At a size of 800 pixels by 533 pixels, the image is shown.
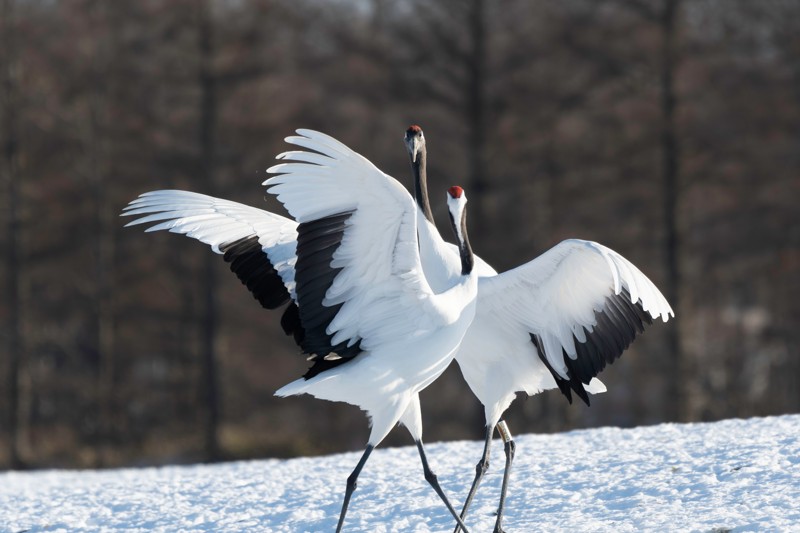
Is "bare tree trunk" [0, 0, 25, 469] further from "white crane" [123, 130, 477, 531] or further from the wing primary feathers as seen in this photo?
the wing primary feathers

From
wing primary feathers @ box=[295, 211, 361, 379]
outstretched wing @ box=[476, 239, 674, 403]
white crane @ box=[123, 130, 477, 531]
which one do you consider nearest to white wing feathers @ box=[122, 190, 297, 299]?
white crane @ box=[123, 130, 477, 531]

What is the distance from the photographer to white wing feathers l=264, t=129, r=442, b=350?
518 cm

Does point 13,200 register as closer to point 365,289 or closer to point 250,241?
point 250,241

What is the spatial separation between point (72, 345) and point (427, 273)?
18556 millimetres

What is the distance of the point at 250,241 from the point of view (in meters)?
6.88

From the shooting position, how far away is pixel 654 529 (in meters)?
5.74

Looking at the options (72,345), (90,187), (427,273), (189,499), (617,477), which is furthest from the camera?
(72,345)

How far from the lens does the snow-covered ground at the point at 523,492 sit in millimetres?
6121

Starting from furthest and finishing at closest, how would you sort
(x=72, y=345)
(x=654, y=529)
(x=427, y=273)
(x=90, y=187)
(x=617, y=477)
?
(x=72, y=345), (x=90, y=187), (x=617, y=477), (x=427, y=273), (x=654, y=529)

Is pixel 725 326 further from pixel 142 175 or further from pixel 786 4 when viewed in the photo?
pixel 142 175

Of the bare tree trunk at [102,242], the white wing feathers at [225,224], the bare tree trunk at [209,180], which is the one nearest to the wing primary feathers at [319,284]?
the white wing feathers at [225,224]

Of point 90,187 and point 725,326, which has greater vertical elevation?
point 90,187

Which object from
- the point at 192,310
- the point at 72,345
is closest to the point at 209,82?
the point at 192,310

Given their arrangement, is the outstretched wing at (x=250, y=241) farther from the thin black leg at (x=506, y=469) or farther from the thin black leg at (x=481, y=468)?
the thin black leg at (x=506, y=469)
